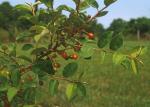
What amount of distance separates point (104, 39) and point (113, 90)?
6.99 m

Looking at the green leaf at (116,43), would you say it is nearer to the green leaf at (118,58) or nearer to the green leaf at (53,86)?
the green leaf at (118,58)

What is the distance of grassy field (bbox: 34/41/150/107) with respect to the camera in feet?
24.0

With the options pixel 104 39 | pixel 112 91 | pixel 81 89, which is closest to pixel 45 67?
pixel 81 89

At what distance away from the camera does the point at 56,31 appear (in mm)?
2148

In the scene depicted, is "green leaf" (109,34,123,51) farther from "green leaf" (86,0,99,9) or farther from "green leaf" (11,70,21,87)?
"green leaf" (11,70,21,87)

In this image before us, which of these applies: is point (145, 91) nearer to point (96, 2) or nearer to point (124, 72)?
point (124, 72)

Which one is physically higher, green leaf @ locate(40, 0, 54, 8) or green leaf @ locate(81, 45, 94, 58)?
green leaf @ locate(40, 0, 54, 8)

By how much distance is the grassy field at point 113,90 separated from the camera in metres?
7.33

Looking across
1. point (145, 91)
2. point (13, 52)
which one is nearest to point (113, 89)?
point (145, 91)

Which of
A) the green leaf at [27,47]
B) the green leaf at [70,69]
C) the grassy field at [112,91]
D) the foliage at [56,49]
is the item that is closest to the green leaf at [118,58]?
the foliage at [56,49]

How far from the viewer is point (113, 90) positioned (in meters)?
9.12

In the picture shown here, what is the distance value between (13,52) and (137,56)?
23.7 inches

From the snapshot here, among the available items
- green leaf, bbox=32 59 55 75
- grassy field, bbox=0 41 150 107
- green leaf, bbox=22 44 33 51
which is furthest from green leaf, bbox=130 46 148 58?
grassy field, bbox=0 41 150 107

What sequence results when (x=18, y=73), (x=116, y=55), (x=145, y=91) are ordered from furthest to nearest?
(x=145, y=91) → (x=18, y=73) → (x=116, y=55)
